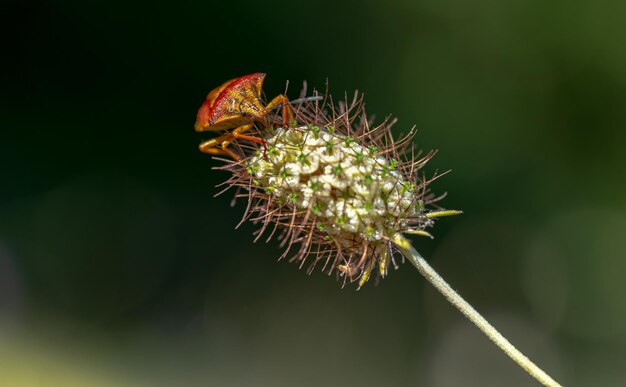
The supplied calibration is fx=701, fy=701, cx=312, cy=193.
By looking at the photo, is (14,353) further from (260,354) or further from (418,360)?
(418,360)

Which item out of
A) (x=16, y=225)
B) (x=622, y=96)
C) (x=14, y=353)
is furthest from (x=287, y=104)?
(x=16, y=225)

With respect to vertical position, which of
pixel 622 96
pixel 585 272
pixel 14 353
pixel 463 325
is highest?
pixel 622 96

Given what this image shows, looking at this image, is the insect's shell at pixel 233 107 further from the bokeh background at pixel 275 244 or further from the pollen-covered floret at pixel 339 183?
the bokeh background at pixel 275 244

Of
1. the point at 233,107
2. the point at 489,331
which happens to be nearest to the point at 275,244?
the point at 233,107

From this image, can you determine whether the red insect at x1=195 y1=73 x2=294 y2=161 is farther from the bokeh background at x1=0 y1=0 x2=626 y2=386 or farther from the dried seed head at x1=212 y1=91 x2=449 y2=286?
the bokeh background at x1=0 y1=0 x2=626 y2=386

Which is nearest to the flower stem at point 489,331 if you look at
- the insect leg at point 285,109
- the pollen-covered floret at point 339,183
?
the pollen-covered floret at point 339,183

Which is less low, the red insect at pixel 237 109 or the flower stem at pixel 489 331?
the red insect at pixel 237 109

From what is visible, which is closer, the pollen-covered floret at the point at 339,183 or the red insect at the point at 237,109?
the pollen-covered floret at the point at 339,183
